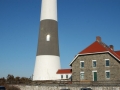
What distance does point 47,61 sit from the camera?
Result: 30.1 m

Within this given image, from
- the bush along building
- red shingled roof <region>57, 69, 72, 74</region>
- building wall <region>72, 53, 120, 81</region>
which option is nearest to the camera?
building wall <region>72, 53, 120, 81</region>

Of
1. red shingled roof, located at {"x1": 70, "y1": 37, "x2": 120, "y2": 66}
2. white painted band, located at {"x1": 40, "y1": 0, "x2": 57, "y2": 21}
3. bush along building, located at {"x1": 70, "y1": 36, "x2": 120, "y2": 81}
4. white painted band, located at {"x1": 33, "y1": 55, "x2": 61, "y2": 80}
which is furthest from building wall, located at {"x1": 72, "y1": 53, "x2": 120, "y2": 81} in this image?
white painted band, located at {"x1": 40, "y1": 0, "x2": 57, "y2": 21}

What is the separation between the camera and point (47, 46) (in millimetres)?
30531

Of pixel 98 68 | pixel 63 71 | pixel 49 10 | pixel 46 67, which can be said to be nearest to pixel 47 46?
pixel 46 67

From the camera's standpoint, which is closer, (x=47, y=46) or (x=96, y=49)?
Answer: (x=96, y=49)

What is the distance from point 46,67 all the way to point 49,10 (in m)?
9.27

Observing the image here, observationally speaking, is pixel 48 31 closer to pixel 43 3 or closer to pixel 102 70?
pixel 43 3

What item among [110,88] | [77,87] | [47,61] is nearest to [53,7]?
[47,61]

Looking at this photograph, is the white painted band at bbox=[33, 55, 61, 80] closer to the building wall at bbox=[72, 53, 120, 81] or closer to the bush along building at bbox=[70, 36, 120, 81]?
the bush along building at bbox=[70, 36, 120, 81]

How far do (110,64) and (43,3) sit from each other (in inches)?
583

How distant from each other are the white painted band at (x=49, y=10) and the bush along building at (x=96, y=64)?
773 centimetres

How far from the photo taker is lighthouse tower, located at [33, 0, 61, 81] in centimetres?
3031

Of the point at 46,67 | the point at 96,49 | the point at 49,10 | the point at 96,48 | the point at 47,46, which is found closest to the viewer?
the point at 96,49

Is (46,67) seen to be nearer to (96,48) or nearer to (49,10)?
(96,48)
